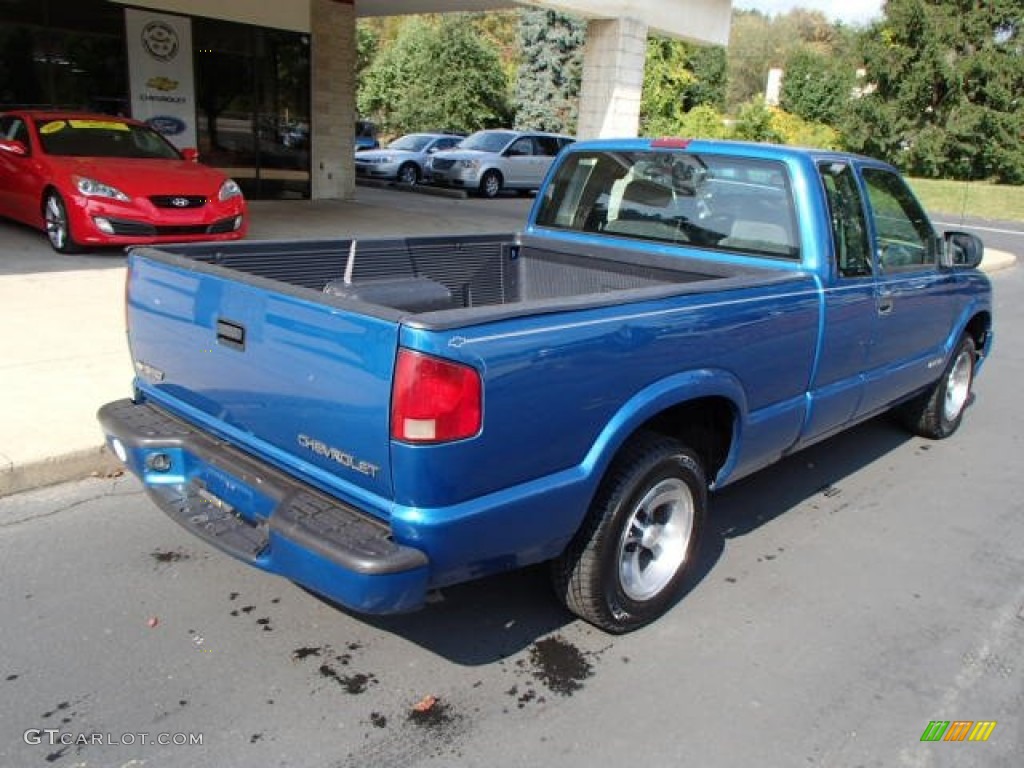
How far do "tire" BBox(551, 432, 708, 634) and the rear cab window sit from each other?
136cm

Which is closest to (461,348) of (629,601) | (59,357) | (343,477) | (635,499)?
(343,477)

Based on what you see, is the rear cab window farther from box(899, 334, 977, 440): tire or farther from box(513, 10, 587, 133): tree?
box(513, 10, 587, 133): tree

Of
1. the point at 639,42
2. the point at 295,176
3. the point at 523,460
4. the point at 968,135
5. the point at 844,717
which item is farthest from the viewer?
the point at 968,135

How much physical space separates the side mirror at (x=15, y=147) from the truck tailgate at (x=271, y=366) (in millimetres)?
7815

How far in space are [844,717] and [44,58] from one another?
1443 centimetres

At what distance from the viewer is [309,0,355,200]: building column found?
15750 millimetres

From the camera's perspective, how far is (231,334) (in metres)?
2.95

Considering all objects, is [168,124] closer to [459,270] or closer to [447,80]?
[459,270]

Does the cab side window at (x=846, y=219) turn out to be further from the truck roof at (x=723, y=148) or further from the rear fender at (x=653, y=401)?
the rear fender at (x=653, y=401)

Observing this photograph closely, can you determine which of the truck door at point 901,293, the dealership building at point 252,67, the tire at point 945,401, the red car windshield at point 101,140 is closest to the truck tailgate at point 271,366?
the truck door at point 901,293

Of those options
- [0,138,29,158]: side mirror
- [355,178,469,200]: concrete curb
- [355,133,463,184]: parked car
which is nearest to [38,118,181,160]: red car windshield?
[0,138,29,158]: side mirror

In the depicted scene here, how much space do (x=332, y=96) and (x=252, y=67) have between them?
1.56m

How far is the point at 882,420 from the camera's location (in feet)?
20.9

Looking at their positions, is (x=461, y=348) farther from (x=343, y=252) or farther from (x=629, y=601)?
(x=343, y=252)
